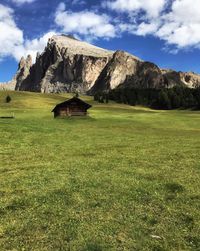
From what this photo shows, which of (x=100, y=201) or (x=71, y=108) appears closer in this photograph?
(x=100, y=201)

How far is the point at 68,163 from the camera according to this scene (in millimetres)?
27578

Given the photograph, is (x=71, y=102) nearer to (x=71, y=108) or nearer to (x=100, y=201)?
(x=71, y=108)

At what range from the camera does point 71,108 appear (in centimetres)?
9194

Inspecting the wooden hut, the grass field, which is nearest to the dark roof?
the wooden hut

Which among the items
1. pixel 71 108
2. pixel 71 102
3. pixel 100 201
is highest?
pixel 71 102

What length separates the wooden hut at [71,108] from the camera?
90.8 m

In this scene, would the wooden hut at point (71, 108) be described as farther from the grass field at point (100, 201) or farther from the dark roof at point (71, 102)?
the grass field at point (100, 201)

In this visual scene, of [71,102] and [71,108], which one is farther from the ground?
[71,102]

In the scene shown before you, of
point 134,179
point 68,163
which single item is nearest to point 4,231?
point 134,179

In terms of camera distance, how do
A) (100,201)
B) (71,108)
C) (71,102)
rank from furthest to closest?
(71,102) → (71,108) → (100,201)

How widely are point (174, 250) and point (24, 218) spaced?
6.22m

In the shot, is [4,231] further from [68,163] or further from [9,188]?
[68,163]

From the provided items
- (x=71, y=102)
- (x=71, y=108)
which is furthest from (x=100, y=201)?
(x=71, y=102)

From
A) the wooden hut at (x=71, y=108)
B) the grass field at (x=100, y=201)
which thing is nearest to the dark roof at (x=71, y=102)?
the wooden hut at (x=71, y=108)
